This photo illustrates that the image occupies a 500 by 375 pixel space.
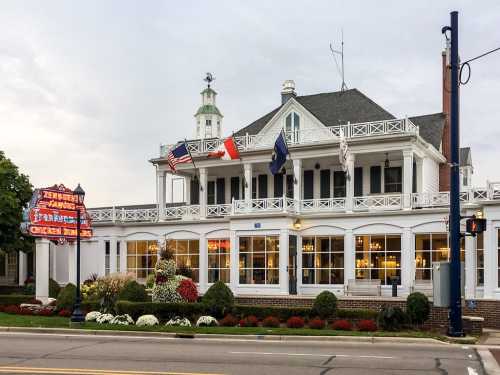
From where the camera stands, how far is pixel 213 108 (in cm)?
5822

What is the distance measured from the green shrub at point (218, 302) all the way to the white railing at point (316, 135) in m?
11.8

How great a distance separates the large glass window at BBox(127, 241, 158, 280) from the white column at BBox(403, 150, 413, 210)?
1523cm

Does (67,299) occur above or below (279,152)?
below

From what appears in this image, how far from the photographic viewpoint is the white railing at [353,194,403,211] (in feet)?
102

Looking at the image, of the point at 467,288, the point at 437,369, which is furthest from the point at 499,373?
the point at 467,288

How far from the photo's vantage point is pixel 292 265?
1294 inches

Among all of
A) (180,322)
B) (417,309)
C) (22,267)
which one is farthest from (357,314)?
(22,267)

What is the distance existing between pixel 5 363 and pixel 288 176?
80.1 feet

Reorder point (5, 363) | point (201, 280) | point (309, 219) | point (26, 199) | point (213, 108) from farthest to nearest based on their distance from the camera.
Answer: point (213, 108)
point (26, 199)
point (201, 280)
point (309, 219)
point (5, 363)

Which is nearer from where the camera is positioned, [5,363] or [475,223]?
[5,363]

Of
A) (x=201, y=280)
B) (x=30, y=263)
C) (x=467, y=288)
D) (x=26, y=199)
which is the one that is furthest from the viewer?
(x=30, y=263)

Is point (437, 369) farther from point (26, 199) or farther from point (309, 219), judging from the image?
point (26, 199)

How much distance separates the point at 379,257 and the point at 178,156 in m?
11.9

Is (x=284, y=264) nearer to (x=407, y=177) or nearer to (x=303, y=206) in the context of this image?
(x=303, y=206)
